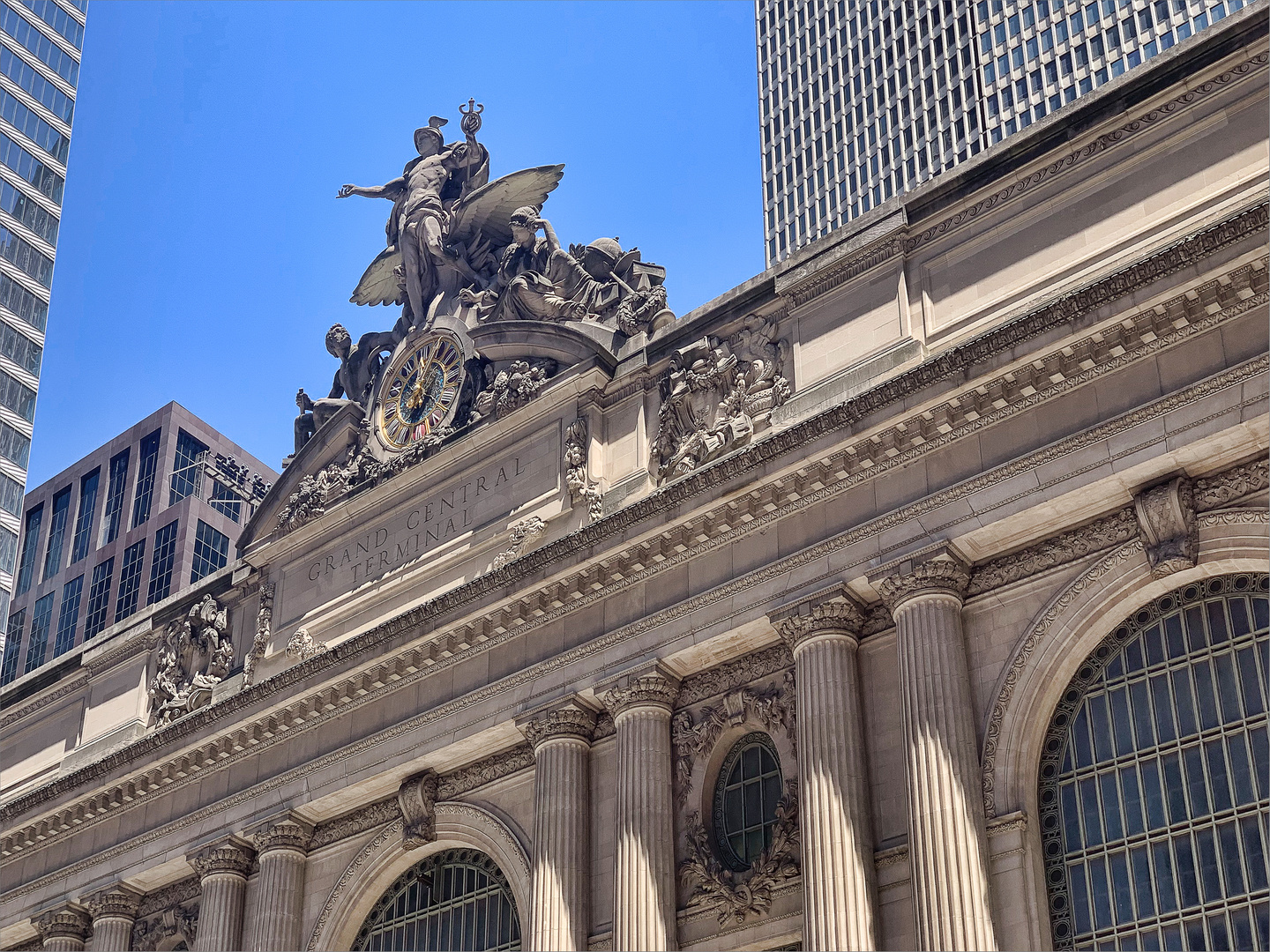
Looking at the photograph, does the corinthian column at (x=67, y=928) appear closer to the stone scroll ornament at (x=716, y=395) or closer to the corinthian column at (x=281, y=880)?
the corinthian column at (x=281, y=880)

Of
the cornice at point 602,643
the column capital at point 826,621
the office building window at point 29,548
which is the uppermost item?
the office building window at point 29,548

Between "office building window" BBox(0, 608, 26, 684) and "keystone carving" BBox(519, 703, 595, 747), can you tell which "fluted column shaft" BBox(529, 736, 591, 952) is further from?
"office building window" BBox(0, 608, 26, 684)

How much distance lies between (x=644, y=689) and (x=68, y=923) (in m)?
20.1

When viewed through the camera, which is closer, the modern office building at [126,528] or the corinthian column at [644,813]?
the corinthian column at [644,813]

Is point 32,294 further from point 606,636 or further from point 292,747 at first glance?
point 606,636

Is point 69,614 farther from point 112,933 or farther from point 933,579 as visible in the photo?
point 933,579

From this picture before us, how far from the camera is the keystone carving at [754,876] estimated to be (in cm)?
3359

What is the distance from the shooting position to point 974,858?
29.9 m

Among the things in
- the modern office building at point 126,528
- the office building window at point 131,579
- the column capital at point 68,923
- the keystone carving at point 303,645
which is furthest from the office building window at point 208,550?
the keystone carving at point 303,645

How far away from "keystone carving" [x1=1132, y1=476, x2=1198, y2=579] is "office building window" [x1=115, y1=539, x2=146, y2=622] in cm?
7519

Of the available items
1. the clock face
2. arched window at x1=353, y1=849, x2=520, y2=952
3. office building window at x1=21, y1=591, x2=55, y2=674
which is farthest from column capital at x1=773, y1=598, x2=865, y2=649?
office building window at x1=21, y1=591, x2=55, y2=674

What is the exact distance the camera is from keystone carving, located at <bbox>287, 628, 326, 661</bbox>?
44.8 m

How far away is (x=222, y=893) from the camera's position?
1709 inches

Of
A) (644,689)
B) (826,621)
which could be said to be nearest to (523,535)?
(644,689)
